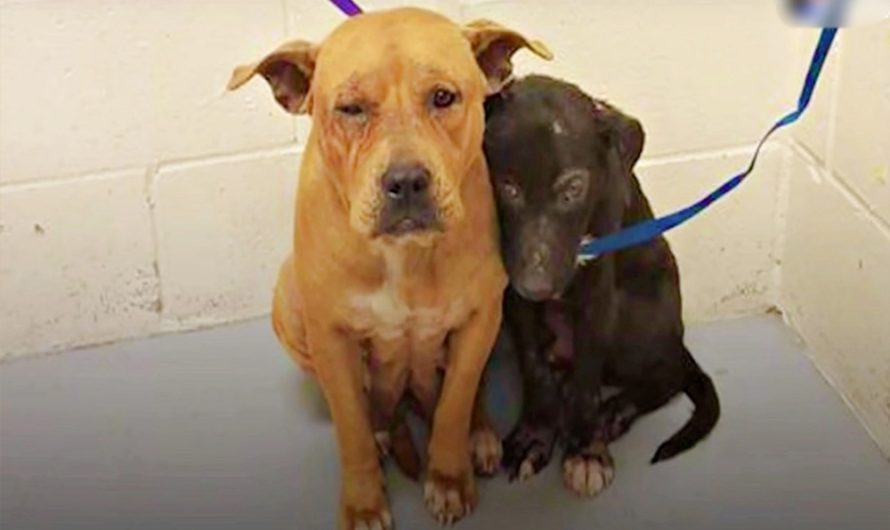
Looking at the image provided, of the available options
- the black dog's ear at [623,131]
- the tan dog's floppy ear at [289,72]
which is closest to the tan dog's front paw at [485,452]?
the black dog's ear at [623,131]

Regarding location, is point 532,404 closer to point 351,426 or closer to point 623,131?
point 351,426

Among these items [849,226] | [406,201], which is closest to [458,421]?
[406,201]

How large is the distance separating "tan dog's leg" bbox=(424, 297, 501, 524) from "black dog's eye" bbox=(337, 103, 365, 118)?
37cm

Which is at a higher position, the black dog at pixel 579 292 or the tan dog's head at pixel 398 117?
the tan dog's head at pixel 398 117

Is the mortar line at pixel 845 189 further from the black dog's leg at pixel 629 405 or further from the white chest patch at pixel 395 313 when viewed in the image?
the white chest patch at pixel 395 313

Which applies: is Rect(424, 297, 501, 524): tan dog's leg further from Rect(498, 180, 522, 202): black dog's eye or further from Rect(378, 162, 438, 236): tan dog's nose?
Rect(378, 162, 438, 236): tan dog's nose

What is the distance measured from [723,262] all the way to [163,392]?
40.8 inches

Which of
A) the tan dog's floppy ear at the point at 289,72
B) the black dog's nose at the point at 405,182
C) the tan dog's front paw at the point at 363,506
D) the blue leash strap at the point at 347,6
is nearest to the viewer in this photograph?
the black dog's nose at the point at 405,182

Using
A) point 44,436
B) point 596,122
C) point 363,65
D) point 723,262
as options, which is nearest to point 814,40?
point 723,262

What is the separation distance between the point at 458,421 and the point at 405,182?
0.49 m

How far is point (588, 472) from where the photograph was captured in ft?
7.77

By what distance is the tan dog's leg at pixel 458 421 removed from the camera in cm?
221

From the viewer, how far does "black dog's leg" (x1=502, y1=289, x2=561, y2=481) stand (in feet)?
7.86

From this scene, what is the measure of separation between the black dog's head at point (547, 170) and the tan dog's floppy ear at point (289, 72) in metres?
0.28
